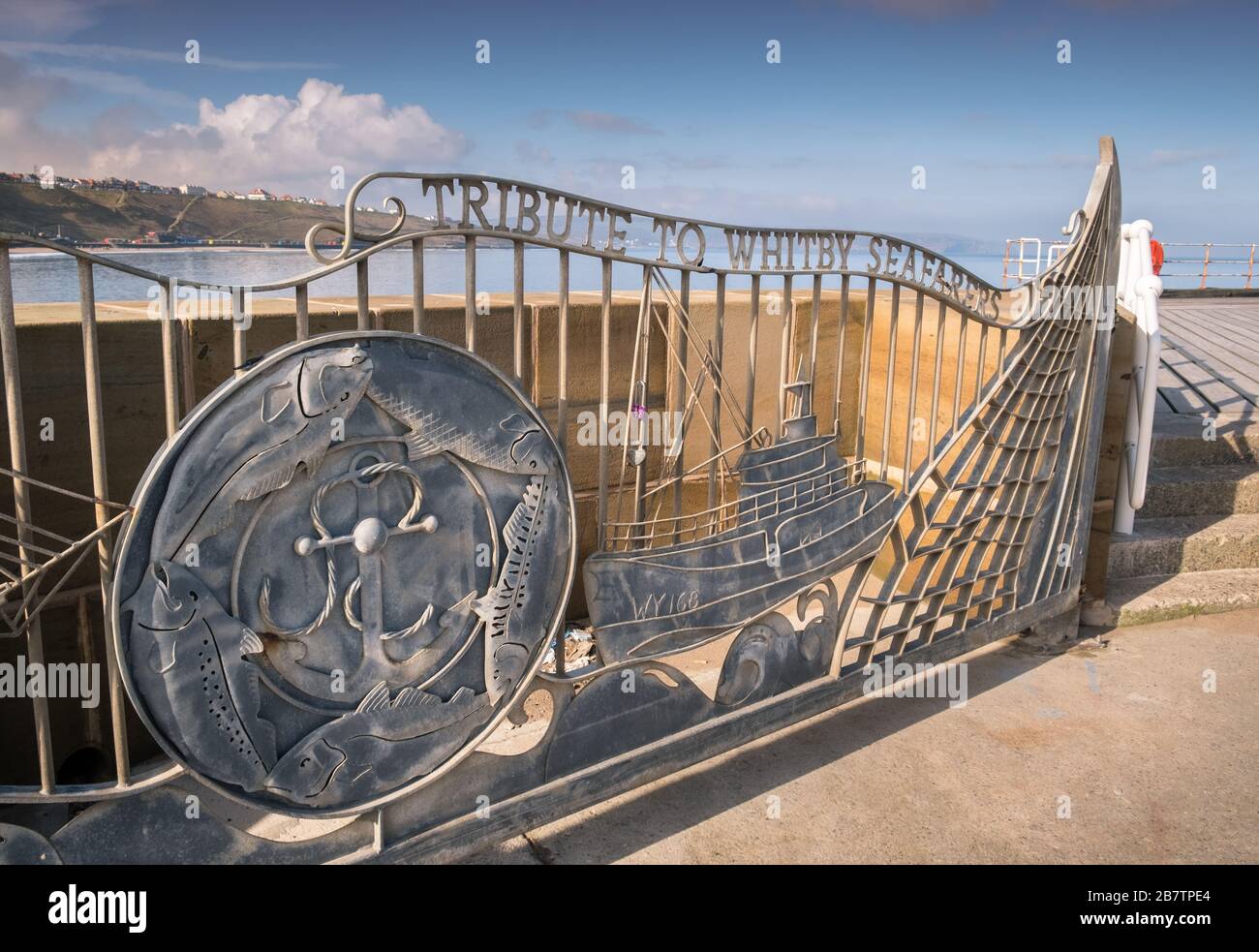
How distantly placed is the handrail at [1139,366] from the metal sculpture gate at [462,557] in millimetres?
1138

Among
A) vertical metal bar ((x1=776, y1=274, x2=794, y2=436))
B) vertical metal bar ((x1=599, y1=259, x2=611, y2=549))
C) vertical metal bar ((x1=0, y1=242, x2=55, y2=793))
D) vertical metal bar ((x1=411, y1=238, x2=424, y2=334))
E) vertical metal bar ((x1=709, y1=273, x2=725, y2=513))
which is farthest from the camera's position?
vertical metal bar ((x1=776, y1=274, x2=794, y2=436))

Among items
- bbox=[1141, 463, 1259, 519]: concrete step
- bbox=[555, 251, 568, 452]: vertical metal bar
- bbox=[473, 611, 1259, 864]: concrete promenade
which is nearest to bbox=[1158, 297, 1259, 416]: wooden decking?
bbox=[1141, 463, 1259, 519]: concrete step

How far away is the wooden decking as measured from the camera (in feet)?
24.3

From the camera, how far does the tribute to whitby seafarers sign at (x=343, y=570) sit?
240cm

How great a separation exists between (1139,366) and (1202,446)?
4.71 ft

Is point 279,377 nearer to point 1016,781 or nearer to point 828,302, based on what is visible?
point 1016,781

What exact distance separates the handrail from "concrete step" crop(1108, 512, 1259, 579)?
0.13 metres

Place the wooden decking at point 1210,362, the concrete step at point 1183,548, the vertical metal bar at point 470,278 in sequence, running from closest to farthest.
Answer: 1. the vertical metal bar at point 470,278
2. the concrete step at point 1183,548
3. the wooden decking at point 1210,362

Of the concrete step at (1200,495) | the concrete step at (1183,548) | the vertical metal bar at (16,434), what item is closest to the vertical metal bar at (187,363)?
the vertical metal bar at (16,434)

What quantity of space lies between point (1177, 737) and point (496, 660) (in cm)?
293

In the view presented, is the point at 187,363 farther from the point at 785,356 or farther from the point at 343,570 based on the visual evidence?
the point at 785,356

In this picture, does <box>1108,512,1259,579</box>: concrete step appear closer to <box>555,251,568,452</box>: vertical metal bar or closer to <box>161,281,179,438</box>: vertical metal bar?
<box>555,251,568,452</box>: vertical metal bar

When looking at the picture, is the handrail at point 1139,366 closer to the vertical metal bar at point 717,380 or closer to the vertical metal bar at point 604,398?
the vertical metal bar at point 717,380

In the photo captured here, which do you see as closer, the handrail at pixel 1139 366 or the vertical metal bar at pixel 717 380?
the vertical metal bar at pixel 717 380
